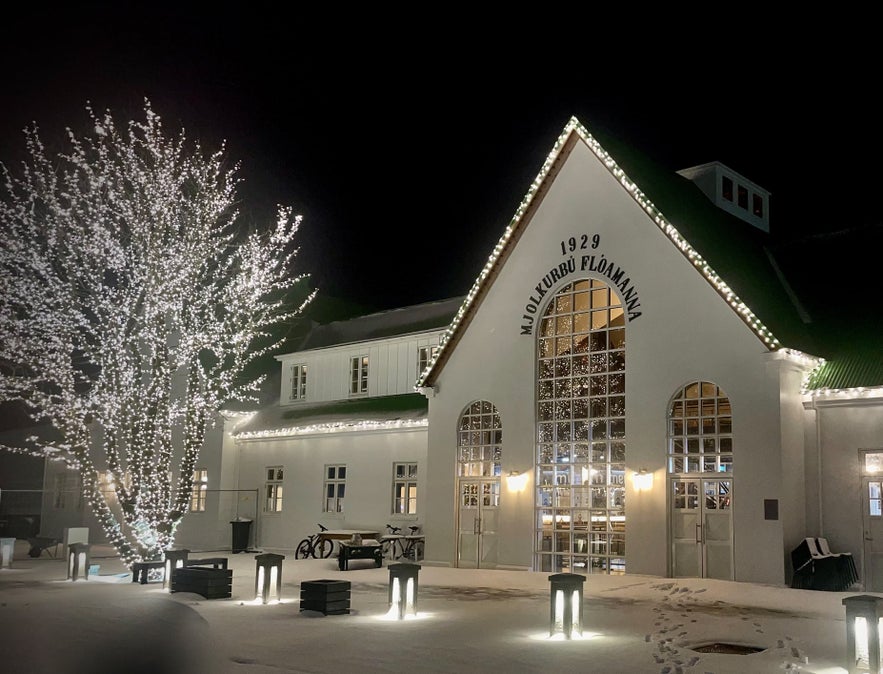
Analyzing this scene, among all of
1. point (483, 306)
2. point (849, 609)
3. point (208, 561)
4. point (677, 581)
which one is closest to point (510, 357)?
point (483, 306)

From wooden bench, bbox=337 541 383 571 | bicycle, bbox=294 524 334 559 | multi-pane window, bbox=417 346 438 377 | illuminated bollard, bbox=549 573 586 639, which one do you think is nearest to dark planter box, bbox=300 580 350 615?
illuminated bollard, bbox=549 573 586 639

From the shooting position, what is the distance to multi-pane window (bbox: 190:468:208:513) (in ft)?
103

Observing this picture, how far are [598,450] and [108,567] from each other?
1237cm

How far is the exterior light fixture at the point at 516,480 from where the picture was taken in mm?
22541

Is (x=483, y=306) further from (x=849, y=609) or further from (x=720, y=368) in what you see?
(x=849, y=609)

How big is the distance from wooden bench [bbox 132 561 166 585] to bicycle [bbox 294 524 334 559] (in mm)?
6440

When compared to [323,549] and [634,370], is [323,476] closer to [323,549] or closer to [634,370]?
[323,549]

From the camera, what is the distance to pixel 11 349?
20812 mm

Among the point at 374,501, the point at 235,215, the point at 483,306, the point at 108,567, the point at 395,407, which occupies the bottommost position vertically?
the point at 108,567

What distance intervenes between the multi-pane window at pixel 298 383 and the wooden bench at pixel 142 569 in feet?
44.9

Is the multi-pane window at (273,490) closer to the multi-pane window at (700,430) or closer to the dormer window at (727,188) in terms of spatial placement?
the multi-pane window at (700,430)

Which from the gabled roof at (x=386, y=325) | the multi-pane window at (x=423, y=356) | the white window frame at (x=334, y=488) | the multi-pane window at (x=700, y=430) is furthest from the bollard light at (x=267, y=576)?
the gabled roof at (x=386, y=325)

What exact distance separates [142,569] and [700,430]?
11.9 m

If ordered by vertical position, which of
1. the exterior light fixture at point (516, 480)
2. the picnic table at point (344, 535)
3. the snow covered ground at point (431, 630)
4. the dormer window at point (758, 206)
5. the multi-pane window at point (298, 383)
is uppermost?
the dormer window at point (758, 206)
